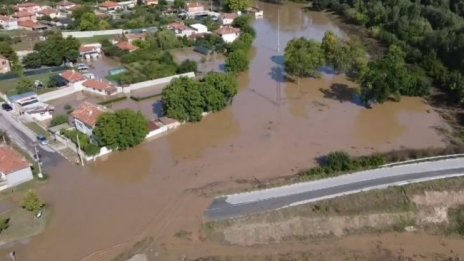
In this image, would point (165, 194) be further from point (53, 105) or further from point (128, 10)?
point (128, 10)

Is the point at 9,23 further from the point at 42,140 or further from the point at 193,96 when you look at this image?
the point at 193,96

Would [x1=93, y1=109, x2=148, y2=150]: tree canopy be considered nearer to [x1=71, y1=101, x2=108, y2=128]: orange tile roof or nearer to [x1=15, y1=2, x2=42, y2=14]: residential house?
[x1=71, y1=101, x2=108, y2=128]: orange tile roof

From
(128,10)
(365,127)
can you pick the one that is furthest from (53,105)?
(128,10)

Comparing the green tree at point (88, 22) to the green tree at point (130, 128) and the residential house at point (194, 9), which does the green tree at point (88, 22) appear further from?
the green tree at point (130, 128)

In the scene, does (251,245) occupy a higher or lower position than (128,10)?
lower

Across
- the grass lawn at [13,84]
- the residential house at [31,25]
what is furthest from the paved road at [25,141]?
the residential house at [31,25]
